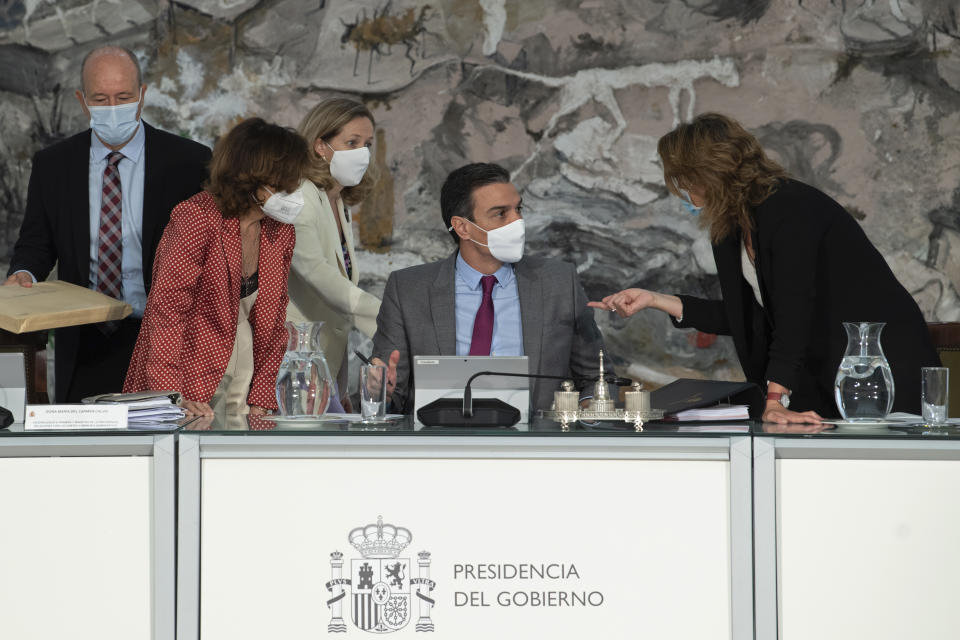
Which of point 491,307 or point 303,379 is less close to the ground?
point 491,307

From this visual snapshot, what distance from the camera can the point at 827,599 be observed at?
6.65ft

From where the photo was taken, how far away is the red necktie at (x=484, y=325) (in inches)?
120

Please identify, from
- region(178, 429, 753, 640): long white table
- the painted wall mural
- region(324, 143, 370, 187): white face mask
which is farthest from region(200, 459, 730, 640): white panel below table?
the painted wall mural

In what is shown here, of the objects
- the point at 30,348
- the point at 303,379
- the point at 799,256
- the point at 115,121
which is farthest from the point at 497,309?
the point at 30,348

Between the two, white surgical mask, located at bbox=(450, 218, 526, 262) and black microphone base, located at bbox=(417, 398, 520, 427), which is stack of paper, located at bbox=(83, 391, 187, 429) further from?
white surgical mask, located at bbox=(450, 218, 526, 262)

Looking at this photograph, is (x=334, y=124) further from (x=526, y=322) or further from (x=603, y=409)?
(x=603, y=409)

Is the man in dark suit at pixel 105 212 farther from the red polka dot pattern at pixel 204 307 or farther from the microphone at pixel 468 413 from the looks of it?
the microphone at pixel 468 413

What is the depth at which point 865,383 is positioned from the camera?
2.15 metres

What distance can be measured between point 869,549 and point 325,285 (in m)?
2.04

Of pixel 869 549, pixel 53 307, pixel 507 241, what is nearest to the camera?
pixel 869 549

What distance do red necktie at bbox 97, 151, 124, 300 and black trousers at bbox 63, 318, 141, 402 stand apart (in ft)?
0.44

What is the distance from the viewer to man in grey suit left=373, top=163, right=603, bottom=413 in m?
3.04

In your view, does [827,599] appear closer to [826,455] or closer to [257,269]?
[826,455]

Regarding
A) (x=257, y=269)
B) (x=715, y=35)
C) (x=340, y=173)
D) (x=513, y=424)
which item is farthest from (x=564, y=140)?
(x=513, y=424)
